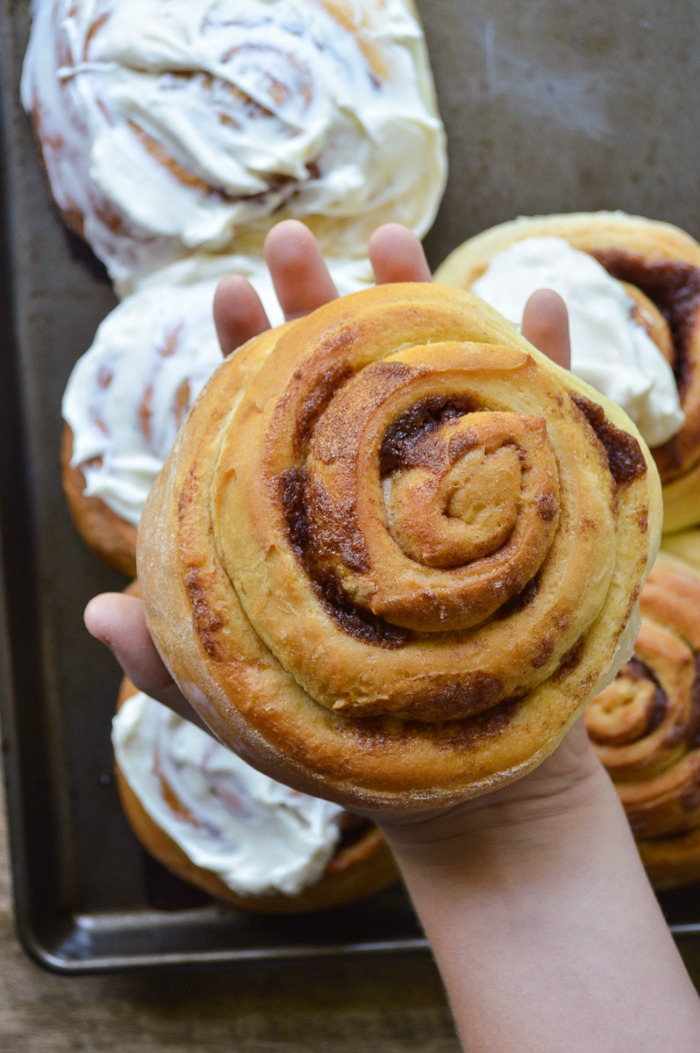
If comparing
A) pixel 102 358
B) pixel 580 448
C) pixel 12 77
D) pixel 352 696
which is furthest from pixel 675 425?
pixel 12 77

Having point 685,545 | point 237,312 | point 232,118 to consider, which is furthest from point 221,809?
point 232,118

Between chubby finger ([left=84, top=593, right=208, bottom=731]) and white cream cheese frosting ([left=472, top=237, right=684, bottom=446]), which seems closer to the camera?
chubby finger ([left=84, top=593, right=208, bottom=731])

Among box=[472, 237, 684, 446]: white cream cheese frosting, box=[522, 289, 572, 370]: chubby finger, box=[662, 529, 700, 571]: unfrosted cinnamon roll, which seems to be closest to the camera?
box=[522, 289, 572, 370]: chubby finger

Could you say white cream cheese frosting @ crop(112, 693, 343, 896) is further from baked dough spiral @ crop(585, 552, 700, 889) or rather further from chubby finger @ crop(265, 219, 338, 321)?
chubby finger @ crop(265, 219, 338, 321)

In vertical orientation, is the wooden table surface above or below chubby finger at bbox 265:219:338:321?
below

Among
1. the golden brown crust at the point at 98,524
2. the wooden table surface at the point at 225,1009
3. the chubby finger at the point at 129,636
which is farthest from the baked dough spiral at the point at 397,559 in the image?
the wooden table surface at the point at 225,1009

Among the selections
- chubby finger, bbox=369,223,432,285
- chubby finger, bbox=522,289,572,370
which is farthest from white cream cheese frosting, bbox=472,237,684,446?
chubby finger, bbox=369,223,432,285

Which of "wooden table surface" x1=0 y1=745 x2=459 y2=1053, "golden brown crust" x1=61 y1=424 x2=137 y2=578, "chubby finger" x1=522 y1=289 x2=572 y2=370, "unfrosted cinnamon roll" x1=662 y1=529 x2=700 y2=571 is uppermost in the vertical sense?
"chubby finger" x1=522 y1=289 x2=572 y2=370
